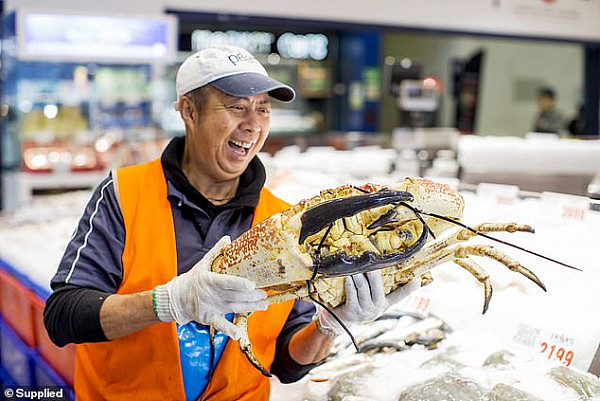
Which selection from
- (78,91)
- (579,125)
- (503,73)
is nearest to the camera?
(78,91)

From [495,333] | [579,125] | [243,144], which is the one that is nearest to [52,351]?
[243,144]

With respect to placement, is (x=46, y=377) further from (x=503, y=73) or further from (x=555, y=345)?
(x=503, y=73)

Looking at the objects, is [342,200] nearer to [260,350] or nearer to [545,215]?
[260,350]

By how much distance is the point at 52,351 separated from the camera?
9.78ft

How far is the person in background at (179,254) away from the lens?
1.87 metres

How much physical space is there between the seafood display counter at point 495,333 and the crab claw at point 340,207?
26.2 inches

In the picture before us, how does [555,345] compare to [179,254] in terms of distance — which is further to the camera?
[555,345]

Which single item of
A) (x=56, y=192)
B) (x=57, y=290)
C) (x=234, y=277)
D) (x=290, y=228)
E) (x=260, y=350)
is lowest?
(x=56, y=192)

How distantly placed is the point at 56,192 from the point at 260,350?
5.00m

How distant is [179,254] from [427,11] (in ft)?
25.4

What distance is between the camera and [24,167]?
6.30m

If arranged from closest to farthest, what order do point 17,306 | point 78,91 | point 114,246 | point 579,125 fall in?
point 114,246 → point 17,306 → point 78,91 → point 579,125

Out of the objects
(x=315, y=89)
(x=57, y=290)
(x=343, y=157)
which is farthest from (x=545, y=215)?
(x=315, y=89)

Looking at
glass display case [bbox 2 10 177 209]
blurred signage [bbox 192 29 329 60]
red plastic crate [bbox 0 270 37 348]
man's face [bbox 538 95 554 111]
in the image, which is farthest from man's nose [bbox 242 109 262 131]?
blurred signage [bbox 192 29 329 60]
